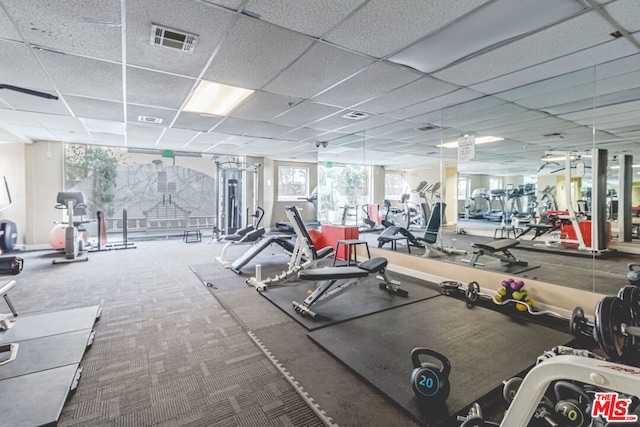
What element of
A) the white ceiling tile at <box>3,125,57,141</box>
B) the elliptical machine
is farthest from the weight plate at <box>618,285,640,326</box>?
the white ceiling tile at <box>3,125,57,141</box>

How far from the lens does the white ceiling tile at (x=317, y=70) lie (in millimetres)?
2609

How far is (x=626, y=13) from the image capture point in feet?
6.53

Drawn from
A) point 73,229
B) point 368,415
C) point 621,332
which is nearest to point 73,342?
point 368,415

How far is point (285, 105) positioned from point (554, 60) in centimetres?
297

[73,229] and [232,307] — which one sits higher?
[73,229]

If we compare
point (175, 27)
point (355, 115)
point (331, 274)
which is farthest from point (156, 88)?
point (331, 274)

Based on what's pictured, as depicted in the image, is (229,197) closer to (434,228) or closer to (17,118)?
(17,118)

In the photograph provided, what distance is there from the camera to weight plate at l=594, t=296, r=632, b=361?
127 centimetres

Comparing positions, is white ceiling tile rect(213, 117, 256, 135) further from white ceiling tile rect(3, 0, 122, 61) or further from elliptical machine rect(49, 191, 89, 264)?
elliptical machine rect(49, 191, 89, 264)

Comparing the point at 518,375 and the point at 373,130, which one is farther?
the point at 373,130

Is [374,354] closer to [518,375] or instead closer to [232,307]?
[518,375]

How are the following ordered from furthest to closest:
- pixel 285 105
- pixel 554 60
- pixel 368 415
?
1. pixel 285 105
2. pixel 554 60
3. pixel 368 415

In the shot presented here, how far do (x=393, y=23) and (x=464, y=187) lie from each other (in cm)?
555

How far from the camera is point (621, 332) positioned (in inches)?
51.7
